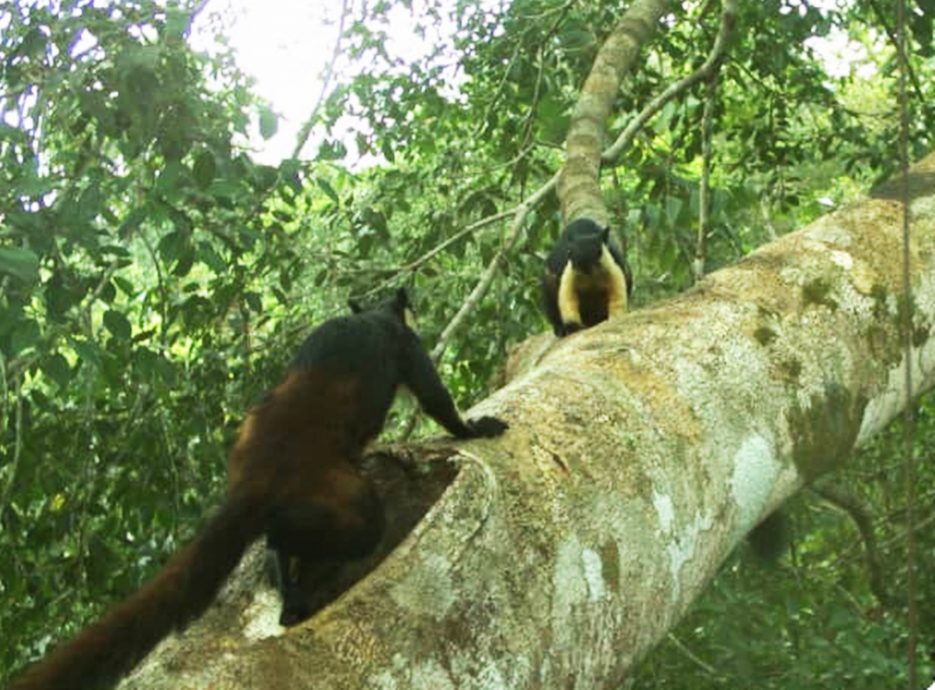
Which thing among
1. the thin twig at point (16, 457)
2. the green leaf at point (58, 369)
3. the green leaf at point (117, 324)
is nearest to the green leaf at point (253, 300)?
the thin twig at point (16, 457)

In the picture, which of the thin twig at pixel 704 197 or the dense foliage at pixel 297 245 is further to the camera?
the thin twig at pixel 704 197

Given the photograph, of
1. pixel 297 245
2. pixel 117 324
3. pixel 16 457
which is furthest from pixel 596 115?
pixel 16 457

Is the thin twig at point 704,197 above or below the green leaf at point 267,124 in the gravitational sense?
below

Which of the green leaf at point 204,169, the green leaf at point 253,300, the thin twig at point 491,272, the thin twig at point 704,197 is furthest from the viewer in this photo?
the green leaf at point 253,300

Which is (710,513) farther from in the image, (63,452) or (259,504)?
(63,452)

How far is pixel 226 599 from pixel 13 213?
1.46 m

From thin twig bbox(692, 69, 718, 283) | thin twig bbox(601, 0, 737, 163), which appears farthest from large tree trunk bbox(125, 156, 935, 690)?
thin twig bbox(601, 0, 737, 163)

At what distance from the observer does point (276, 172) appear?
363cm

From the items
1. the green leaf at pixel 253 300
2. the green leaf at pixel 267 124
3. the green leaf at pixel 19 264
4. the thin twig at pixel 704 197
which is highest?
the green leaf at pixel 267 124

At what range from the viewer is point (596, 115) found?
439cm

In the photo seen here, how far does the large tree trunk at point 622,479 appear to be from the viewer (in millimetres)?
1625

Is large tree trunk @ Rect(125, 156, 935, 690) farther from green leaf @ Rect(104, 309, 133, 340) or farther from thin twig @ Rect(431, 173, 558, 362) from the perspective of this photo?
green leaf @ Rect(104, 309, 133, 340)

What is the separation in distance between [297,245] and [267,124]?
6.02 feet

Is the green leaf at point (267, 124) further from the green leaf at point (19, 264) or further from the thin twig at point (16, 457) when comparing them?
the thin twig at point (16, 457)
